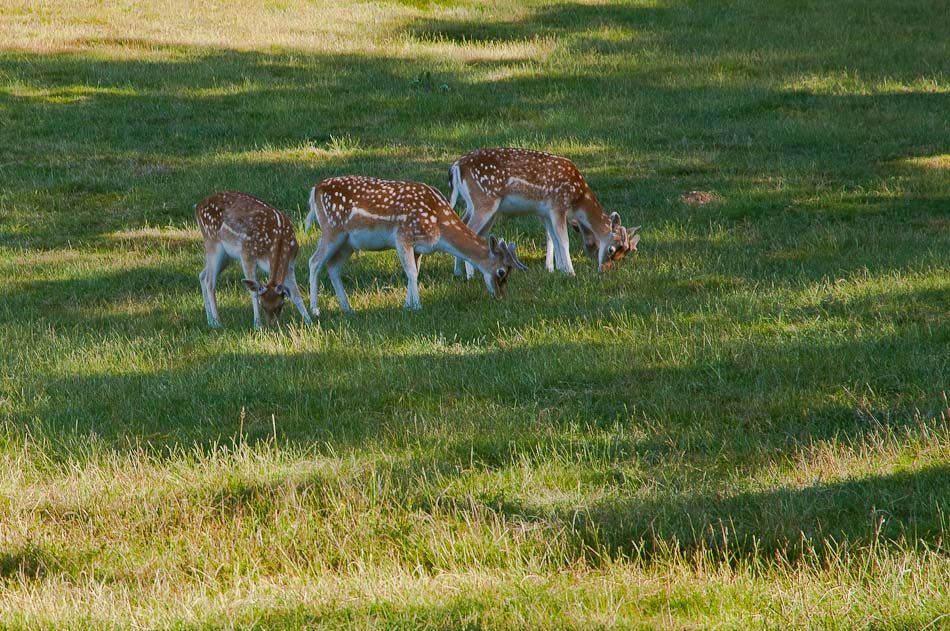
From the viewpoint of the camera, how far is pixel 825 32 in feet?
89.6

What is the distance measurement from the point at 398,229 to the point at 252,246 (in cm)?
141

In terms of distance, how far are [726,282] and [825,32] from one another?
56.2ft

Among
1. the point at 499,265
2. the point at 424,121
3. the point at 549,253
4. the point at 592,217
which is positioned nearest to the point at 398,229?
the point at 499,265

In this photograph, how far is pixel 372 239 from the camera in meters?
12.3

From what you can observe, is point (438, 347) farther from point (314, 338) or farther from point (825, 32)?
point (825, 32)

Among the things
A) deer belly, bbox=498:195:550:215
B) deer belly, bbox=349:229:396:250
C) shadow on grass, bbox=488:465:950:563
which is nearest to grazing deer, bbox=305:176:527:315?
deer belly, bbox=349:229:396:250

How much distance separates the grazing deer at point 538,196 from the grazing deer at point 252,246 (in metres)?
2.24

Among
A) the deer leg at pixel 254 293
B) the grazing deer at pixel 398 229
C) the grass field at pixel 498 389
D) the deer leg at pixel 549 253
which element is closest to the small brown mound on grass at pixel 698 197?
the grass field at pixel 498 389

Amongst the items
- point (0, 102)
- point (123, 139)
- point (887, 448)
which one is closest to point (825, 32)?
point (123, 139)

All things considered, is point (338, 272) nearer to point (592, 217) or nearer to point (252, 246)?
point (252, 246)

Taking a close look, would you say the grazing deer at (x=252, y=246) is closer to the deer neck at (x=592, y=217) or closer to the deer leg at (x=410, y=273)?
the deer leg at (x=410, y=273)

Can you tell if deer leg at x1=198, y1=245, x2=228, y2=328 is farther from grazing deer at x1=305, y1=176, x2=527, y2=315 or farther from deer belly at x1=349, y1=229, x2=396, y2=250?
deer belly at x1=349, y1=229, x2=396, y2=250

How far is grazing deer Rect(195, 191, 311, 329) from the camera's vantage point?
1161 cm

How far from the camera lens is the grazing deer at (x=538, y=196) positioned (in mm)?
13508
